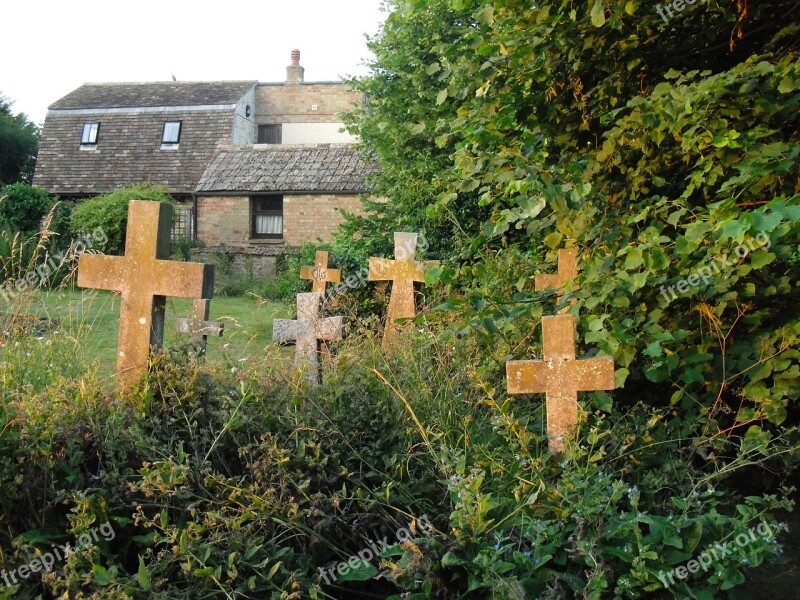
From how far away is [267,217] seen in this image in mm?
23844

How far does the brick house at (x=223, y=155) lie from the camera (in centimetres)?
2306

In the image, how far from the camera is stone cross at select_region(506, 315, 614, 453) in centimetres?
334

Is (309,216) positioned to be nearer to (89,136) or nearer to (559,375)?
(89,136)

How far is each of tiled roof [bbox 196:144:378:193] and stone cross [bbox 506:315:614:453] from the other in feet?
62.6

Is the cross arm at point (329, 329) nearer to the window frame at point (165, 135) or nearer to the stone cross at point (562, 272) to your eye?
the stone cross at point (562, 272)

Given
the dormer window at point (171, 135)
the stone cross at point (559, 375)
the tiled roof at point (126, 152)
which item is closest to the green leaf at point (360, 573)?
the stone cross at point (559, 375)

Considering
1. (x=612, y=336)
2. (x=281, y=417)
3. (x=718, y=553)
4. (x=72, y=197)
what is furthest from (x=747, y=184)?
(x=72, y=197)

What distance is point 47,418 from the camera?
3.14 meters

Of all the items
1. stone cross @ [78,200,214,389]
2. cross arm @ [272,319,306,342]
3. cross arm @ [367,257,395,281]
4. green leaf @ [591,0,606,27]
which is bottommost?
cross arm @ [272,319,306,342]

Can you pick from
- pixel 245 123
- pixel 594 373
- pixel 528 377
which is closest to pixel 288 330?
pixel 528 377

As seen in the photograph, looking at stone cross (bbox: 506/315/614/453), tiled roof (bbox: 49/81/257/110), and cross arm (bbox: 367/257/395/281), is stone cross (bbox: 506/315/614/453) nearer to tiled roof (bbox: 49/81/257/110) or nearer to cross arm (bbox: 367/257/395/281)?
cross arm (bbox: 367/257/395/281)

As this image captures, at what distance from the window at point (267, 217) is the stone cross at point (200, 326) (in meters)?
16.7

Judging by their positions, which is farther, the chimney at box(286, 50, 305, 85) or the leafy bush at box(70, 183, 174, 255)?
the chimney at box(286, 50, 305, 85)

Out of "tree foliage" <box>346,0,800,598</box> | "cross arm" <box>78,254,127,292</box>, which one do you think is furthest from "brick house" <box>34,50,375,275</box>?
"cross arm" <box>78,254,127,292</box>
